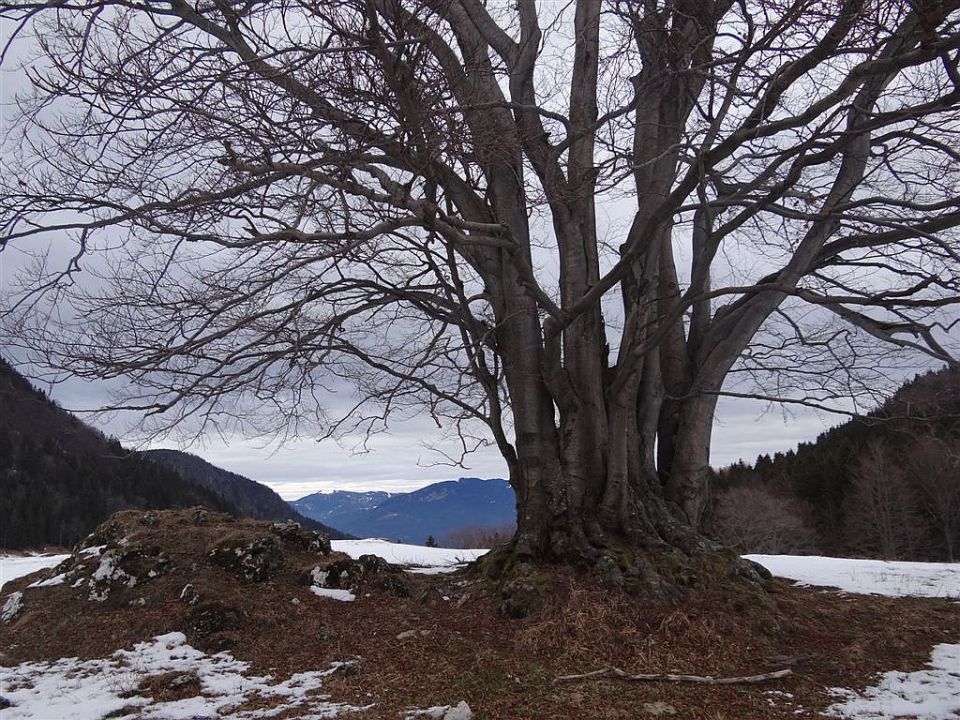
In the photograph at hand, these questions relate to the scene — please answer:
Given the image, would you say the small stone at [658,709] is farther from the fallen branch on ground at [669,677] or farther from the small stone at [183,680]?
the small stone at [183,680]

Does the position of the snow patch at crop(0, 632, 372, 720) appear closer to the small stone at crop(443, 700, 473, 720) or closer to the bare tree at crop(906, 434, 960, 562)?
the small stone at crop(443, 700, 473, 720)

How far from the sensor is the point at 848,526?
3591 cm

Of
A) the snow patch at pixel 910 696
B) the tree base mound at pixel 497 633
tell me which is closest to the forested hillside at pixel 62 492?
the tree base mound at pixel 497 633

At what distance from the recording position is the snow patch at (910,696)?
3.67m

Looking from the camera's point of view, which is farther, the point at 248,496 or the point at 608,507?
the point at 248,496

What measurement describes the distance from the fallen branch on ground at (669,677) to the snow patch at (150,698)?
1.40 m

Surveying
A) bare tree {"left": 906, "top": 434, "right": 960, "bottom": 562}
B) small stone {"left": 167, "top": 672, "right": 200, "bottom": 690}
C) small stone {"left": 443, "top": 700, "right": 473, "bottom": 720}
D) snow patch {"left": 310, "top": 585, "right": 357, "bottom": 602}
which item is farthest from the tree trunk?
bare tree {"left": 906, "top": 434, "right": 960, "bottom": 562}

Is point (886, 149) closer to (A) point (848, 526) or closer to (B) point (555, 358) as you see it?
(B) point (555, 358)

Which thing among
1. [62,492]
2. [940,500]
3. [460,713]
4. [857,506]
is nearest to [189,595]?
[460,713]

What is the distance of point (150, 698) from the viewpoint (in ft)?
13.3

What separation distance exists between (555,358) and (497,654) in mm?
2572

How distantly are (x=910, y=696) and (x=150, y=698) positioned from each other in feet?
15.3

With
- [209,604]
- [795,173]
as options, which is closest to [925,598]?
[795,173]

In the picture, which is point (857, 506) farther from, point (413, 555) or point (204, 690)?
point (204, 690)
